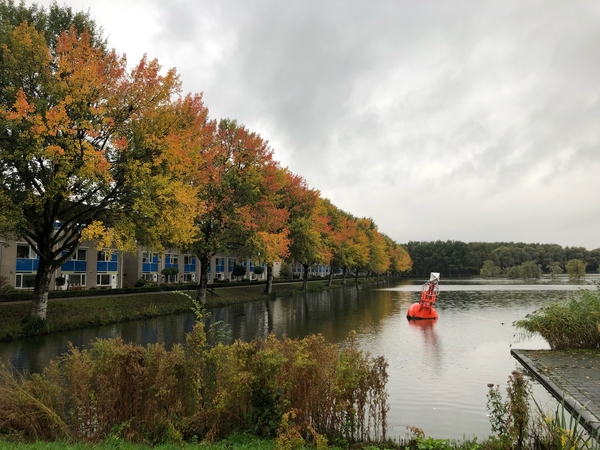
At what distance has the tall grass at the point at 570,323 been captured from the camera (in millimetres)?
15445

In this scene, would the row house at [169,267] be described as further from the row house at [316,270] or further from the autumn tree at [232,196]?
the row house at [316,270]

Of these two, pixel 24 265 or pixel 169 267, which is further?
pixel 169 267

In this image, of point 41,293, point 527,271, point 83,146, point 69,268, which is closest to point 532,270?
point 527,271

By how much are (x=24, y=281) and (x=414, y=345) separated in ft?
106

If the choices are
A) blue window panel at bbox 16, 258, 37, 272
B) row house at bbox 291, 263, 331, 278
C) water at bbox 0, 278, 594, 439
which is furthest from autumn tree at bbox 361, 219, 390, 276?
blue window panel at bbox 16, 258, 37, 272

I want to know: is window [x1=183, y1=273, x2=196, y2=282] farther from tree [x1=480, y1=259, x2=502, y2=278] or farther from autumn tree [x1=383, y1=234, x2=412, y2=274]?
tree [x1=480, y1=259, x2=502, y2=278]

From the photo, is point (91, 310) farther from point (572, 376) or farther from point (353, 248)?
point (353, 248)

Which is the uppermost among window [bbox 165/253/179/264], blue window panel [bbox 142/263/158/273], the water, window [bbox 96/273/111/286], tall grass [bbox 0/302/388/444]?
window [bbox 165/253/179/264]

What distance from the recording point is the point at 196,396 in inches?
293

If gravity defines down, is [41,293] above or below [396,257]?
below

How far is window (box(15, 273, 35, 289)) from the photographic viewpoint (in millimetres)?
35656

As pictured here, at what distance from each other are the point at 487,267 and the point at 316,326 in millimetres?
129657

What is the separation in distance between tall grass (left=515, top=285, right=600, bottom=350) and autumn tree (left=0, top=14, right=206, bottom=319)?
15.9 m

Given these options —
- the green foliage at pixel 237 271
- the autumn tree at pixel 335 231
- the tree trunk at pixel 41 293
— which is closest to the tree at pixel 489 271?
the autumn tree at pixel 335 231
